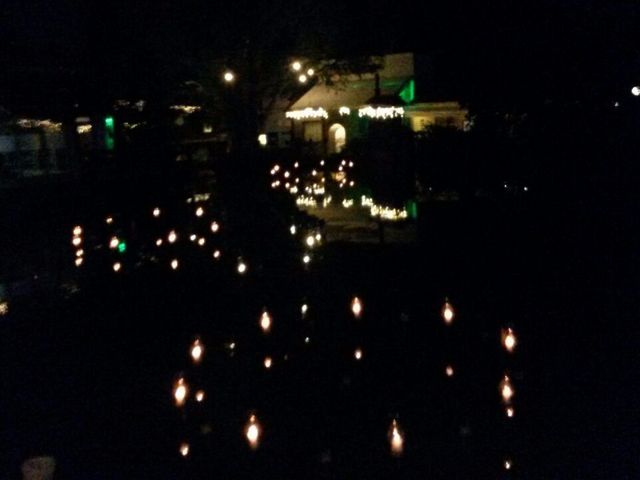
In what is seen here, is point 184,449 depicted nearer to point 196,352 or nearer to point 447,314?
point 196,352

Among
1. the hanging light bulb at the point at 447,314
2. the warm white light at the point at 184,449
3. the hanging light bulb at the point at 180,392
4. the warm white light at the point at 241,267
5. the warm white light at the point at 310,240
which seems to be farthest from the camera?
the warm white light at the point at 310,240

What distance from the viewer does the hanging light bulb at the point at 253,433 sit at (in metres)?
5.88

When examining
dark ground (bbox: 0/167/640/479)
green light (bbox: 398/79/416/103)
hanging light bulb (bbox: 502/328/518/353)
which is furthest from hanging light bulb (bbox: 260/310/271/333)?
green light (bbox: 398/79/416/103)

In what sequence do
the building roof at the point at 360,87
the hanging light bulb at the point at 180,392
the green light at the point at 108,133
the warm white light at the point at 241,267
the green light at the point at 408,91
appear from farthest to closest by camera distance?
the building roof at the point at 360,87 < the green light at the point at 408,91 < the green light at the point at 108,133 < the warm white light at the point at 241,267 < the hanging light bulb at the point at 180,392

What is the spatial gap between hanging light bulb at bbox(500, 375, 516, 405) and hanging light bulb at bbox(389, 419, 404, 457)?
1.12 meters

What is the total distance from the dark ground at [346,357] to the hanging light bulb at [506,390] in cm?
8

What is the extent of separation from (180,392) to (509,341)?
9.86ft

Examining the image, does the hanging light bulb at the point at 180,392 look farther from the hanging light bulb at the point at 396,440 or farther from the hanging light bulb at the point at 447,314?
the hanging light bulb at the point at 447,314

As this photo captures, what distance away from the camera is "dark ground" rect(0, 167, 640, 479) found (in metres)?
5.77

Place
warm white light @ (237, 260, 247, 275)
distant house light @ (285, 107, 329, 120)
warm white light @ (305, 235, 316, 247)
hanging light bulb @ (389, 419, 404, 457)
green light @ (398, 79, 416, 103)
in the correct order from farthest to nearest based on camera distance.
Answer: distant house light @ (285, 107, 329, 120) → green light @ (398, 79, 416, 103) → warm white light @ (305, 235, 316, 247) → warm white light @ (237, 260, 247, 275) → hanging light bulb @ (389, 419, 404, 457)

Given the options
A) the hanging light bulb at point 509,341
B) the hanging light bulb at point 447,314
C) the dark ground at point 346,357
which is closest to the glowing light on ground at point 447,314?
the hanging light bulb at point 447,314

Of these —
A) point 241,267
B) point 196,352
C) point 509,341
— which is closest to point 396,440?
point 509,341

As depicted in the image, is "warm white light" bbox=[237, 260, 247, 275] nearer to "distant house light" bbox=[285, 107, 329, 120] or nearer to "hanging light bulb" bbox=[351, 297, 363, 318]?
"hanging light bulb" bbox=[351, 297, 363, 318]

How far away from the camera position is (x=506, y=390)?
670 centimetres
